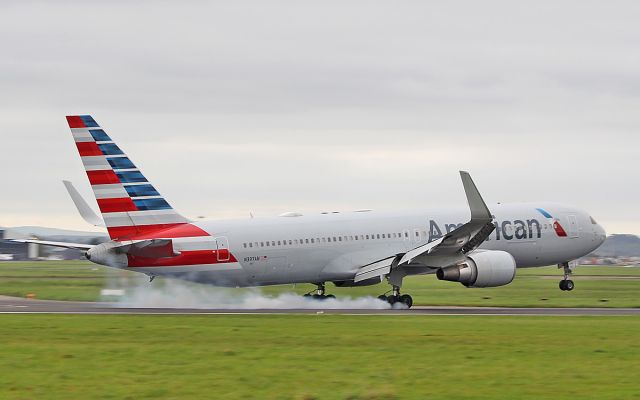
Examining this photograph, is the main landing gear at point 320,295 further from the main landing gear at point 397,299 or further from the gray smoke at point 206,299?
the main landing gear at point 397,299

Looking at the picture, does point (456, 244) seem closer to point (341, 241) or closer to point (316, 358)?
point (341, 241)

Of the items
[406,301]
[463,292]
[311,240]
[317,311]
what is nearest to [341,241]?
[311,240]

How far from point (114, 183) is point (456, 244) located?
52.6 feet

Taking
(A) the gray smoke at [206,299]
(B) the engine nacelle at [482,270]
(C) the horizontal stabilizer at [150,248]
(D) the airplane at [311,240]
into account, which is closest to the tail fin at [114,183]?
(D) the airplane at [311,240]

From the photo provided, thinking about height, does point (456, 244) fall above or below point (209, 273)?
above

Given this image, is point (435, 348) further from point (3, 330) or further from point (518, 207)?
point (518, 207)

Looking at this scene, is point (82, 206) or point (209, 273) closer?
point (209, 273)

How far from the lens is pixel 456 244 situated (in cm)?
5278

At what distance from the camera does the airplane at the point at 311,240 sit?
5009 cm

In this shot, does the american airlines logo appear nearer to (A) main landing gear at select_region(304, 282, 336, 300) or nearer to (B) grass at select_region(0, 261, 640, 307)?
(B) grass at select_region(0, 261, 640, 307)

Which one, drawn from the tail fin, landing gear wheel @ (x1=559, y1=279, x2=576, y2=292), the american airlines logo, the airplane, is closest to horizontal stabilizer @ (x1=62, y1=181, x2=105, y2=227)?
the airplane

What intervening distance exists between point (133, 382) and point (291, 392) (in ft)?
12.3

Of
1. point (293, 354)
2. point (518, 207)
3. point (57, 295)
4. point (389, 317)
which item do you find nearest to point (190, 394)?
point (293, 354)

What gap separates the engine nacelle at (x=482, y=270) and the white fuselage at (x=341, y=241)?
432 cm
